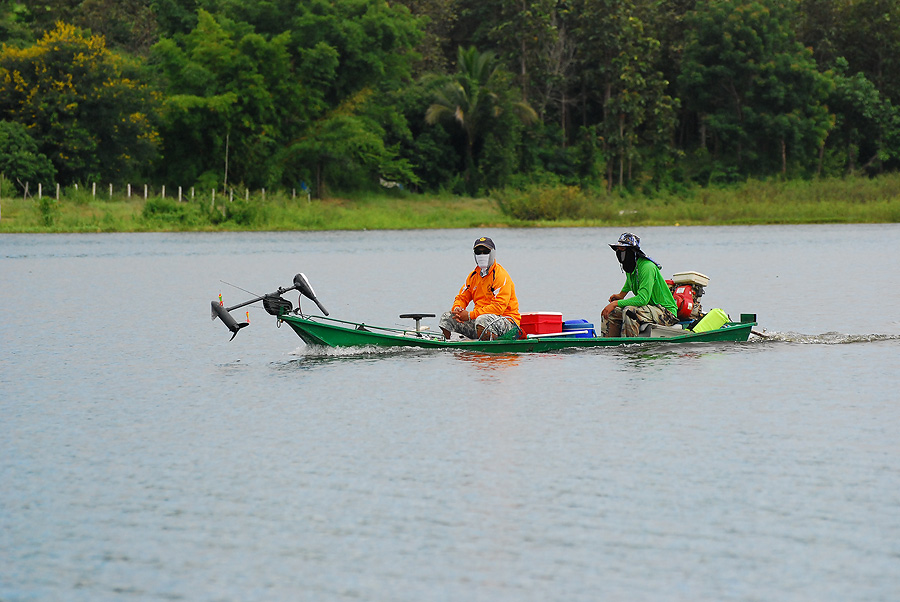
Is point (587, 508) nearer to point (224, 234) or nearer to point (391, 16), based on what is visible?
point (224, 234)

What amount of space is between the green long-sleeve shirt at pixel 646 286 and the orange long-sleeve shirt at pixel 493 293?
132 centimetres

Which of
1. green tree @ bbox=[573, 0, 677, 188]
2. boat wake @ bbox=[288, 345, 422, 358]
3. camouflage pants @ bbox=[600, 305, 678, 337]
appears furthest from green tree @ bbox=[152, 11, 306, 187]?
camouflage pants @ bbox=[600, 305, 678, 337]

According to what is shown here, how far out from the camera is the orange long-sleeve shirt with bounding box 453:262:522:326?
584 inches

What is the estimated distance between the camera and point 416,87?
63938mm

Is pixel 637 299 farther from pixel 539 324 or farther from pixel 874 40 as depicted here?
pixel 874 40

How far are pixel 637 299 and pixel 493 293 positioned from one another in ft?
5.64

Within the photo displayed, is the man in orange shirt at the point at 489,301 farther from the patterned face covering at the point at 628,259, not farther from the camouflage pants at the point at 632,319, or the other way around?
the patterned face covering at the point at 628,259

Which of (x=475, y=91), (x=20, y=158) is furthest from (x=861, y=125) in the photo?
(x=20, y=158)

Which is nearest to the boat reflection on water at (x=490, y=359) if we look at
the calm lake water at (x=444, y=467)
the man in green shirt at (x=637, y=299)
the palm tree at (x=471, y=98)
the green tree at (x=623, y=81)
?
the calm lake water at (x=444, y=467)

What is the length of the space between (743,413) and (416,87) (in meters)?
53.1

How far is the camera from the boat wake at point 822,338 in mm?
17547

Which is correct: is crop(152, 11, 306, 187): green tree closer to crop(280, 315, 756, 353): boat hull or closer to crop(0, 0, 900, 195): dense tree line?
crop(0, 0, 900, 195): dense tree line

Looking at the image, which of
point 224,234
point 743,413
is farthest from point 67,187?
point 743,413

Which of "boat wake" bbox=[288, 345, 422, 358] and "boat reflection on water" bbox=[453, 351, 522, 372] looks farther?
"boat wake" bbox=[288, 345, 422, 358]
